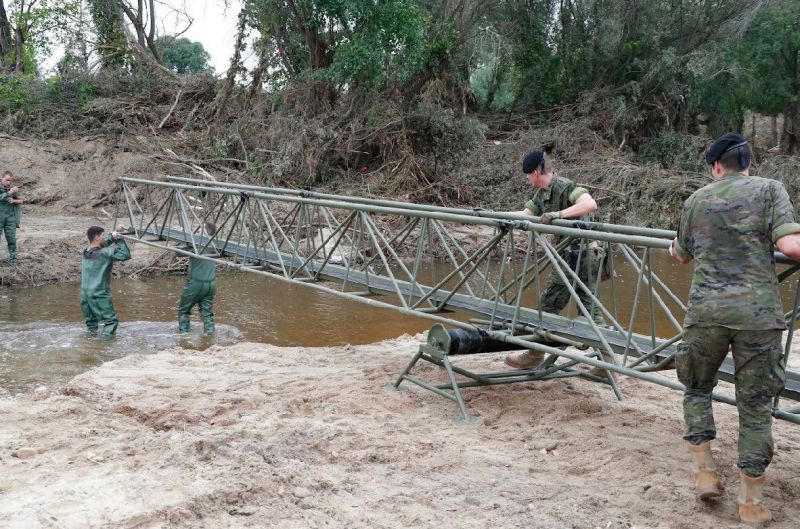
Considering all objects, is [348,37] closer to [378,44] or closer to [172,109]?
[378,44]

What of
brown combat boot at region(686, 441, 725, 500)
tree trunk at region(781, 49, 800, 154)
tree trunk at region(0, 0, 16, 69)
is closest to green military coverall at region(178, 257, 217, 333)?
brown combat boot at region(686, 441, 725, 500)

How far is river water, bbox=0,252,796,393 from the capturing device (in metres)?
8.77

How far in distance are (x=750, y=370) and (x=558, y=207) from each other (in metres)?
2.66

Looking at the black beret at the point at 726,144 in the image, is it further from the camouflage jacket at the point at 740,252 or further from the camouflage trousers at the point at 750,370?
the camouflage trousers at the point at 750,370

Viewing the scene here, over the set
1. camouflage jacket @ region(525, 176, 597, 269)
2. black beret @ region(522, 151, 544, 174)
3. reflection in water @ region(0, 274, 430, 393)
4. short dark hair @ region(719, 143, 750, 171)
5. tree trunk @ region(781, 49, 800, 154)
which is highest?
tree trunk @ region(781, 49, 800, 154)

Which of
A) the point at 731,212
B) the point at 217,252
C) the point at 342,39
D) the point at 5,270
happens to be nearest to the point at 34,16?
the point at 342,39

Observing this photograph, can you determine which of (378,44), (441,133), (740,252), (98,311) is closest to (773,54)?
(441,133)

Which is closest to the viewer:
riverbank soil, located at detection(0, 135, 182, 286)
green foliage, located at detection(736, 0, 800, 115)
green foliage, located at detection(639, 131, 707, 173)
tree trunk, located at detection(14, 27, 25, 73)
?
riverbank soil, located at detection(0, 135, 182, 286)

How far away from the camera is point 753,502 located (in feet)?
13.6

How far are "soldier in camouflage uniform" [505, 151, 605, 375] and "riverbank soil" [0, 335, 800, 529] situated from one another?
0.86 m

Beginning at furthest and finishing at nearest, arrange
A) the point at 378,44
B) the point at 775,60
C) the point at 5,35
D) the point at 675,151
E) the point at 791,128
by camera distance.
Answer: the point at 791,128, the point at 775,60, the point at 5,35, the point at 675,151, the point at 378,44

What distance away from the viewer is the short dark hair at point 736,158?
4145mm

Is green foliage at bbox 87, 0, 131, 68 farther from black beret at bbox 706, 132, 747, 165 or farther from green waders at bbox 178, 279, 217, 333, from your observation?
black beret at bbox 706, 132, 747, 165

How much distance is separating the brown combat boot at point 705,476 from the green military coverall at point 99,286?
24.4ft
